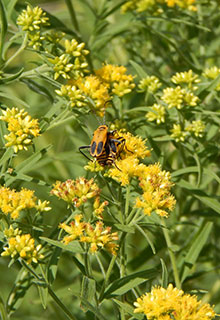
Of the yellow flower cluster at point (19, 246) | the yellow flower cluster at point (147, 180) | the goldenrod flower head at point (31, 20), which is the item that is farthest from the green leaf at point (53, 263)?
the goldenrod flower head at point (31, 20)

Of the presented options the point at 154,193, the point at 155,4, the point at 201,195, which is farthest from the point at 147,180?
the point at 155,4

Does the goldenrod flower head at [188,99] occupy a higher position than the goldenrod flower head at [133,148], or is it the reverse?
the goldenrod flower head at [188,99]

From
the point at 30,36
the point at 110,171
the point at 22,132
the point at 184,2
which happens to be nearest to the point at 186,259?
the point at 110,171

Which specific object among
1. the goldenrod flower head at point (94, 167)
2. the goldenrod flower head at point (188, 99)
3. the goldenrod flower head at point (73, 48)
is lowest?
the goldenrod flower head at point (94, 167)

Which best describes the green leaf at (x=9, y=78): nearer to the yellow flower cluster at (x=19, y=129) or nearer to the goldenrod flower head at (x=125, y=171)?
the yellow flower cluster at (x=19, y=129)

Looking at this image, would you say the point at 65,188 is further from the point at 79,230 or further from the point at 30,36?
the point at 30,36

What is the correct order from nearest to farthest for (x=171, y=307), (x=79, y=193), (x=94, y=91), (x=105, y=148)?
(x=171, y=307), (x=79, y=193), (x=105, y=148), (x=94, y=91)

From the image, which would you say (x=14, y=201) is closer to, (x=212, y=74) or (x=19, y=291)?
(x=19, y=291)
